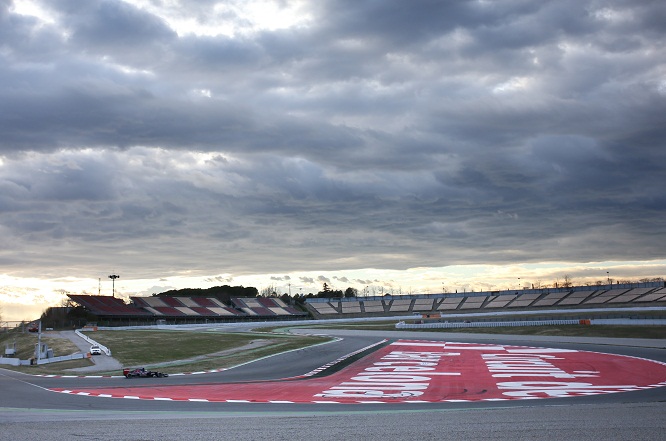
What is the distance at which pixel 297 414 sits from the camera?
19922 mm

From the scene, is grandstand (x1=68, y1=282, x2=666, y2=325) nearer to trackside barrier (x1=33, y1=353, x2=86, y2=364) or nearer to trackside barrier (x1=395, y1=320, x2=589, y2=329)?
trackside barrier (x1=395, y1=320, x2=589, y2=329)

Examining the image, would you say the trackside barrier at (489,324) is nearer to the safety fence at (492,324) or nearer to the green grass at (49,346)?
the safety fence at (492,324)

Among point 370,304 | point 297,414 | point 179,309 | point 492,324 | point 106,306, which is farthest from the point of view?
point 370,304

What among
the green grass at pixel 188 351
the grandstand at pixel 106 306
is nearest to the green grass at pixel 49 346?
the green grass at pixel 188 351

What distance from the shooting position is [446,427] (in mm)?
15422

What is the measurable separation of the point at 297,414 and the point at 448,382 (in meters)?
14.5

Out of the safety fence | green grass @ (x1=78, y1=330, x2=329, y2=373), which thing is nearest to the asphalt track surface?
green grass @ (x1=78, y1=330, x2=329, y2=373)

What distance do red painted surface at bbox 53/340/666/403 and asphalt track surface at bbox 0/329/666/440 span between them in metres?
0.47

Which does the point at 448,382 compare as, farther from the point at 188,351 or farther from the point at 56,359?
the point at 56,359

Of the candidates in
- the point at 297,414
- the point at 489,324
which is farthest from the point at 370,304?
the point at 297,414

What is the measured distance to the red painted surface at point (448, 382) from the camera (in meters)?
26.4

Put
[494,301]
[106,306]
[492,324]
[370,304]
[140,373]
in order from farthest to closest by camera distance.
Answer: [370,304] < [494,301] < [106,306] < [492,324] < [140,373]

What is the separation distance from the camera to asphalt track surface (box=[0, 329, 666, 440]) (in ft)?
48.4

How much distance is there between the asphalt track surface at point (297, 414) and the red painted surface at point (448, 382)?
1.54ft
